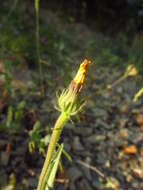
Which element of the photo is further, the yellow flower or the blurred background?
the blurred background

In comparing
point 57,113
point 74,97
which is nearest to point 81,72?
point 74,97

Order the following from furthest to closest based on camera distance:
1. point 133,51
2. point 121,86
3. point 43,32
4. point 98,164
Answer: point 133,51 → point 43,32 → point 121,86 → point 98,164

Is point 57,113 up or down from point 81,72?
up

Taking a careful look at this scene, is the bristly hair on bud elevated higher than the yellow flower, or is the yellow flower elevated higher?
the yellow flower

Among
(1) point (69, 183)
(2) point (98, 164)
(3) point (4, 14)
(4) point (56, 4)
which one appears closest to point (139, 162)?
(2) point (98, 164)

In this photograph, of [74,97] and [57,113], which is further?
[57,113]

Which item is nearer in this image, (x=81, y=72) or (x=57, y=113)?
(x=81, y=72)

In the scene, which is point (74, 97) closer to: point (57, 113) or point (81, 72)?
point (81, 72)

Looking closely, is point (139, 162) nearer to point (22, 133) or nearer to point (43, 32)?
Answer: point (22, 133)
